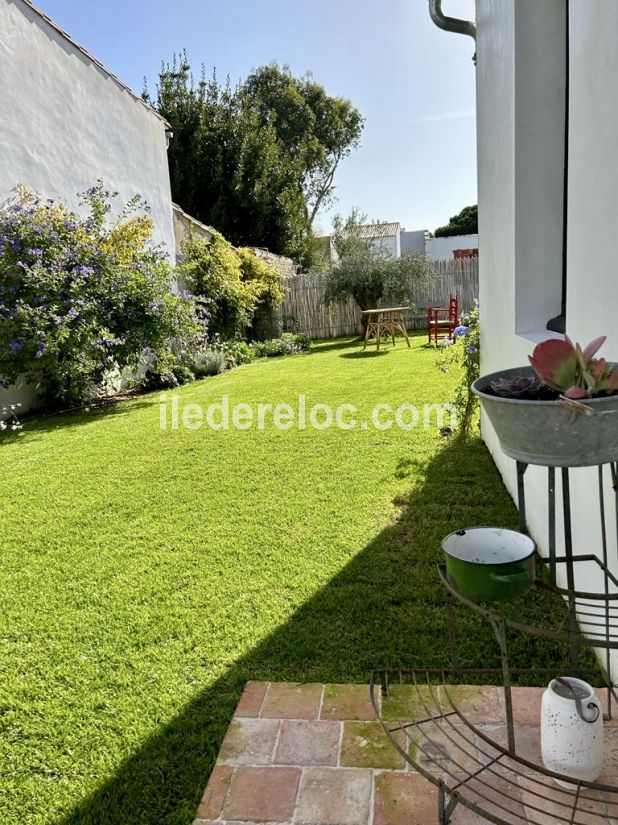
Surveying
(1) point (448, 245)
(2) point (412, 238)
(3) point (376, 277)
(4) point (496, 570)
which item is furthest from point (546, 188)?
(2) point (412, 238)

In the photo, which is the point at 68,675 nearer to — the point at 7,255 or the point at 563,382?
the point at 563,382

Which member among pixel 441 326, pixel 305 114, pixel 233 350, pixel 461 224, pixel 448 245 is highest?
pixel 305 114

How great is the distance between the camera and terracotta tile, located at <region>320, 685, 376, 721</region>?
2.04 meters

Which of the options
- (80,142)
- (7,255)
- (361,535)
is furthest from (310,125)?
(361,535)

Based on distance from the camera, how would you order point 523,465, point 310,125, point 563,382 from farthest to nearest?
point 310,125 < point 523,465 < point 563,382

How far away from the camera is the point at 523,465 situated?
1.58 metres

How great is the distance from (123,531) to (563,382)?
3.38 metres

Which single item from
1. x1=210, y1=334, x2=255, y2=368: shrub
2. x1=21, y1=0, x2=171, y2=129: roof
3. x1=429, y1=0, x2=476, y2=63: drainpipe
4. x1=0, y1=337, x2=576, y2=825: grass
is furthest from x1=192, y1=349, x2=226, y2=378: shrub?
x1=429, y1=0, x2=476, y2=63: drainpipe

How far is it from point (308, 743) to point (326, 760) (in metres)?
0.10

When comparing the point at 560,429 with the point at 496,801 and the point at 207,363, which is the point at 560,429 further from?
the point at 207,363

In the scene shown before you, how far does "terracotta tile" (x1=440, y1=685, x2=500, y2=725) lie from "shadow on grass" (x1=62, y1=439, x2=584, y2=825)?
0.58 feet

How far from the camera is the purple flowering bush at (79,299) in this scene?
7.52m

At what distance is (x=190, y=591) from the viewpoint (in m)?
3.08

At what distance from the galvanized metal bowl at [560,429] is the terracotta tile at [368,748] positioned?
114 centimetres
